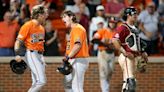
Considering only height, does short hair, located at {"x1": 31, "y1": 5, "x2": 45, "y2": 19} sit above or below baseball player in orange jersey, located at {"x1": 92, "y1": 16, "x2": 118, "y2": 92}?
above

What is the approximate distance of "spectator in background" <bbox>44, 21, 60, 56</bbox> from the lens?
15289 mm

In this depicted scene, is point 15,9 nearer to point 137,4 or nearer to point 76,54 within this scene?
point 137,4

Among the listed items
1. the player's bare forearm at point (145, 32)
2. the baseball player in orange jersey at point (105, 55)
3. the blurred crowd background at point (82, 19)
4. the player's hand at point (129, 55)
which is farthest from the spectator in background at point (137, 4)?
the player's hand at point (129, 55)

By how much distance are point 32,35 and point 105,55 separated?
336 centimetres

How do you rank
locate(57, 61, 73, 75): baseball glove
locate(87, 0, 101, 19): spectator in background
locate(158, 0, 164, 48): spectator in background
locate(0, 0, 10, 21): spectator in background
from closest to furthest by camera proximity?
locate(57, 61, 73, 75): baseball glove
locate(0, 0, 10, 21): spectator in background
locate(158, 0, 164, 48): spectator in background
locate(87, 0, 101, 19): spectator in background

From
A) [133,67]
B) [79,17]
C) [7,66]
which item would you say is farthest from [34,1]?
[133,67]

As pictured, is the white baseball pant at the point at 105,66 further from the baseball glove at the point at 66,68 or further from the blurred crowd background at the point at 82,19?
the baseball glove at the point at 66,68

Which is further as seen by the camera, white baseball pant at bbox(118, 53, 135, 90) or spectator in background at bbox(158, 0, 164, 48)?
spectator in background at bbox(158, 0, 164, 48)

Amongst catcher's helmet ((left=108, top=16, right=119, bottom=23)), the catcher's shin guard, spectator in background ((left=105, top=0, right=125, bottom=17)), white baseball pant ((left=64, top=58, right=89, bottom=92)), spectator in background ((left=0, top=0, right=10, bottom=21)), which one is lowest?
the catcher's shin guard

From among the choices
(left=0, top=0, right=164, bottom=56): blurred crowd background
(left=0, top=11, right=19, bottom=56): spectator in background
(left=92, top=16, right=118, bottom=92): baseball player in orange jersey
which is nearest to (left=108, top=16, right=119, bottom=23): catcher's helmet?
(left=92, top=16, right=118, bottom=92): baseball player in orange jersey

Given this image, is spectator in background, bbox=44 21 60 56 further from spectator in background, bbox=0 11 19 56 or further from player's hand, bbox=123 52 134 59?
player's hand, bbox=123 52 134 59

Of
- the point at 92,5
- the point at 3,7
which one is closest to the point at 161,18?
the point at 92,5

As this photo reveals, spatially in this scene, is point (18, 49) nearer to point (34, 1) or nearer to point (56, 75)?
point (56, 75)

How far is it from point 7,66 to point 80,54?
395 cm
